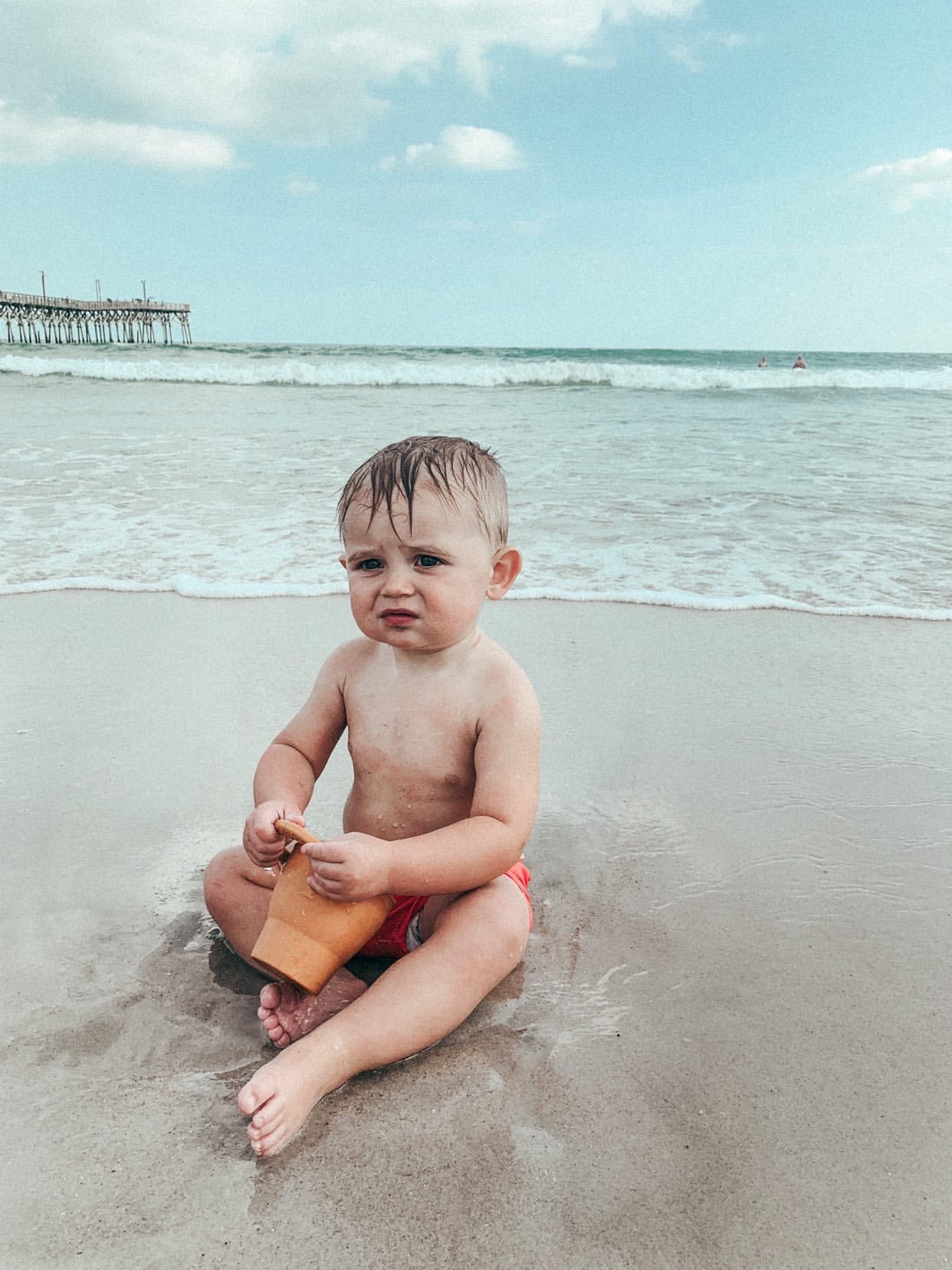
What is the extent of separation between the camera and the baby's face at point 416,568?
1.68 metres

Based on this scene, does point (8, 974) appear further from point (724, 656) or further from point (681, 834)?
A: point (724, 656)

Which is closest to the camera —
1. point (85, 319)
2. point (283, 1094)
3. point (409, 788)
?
point (283, 1094)

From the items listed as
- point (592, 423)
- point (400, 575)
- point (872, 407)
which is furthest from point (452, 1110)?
point (872, 407)

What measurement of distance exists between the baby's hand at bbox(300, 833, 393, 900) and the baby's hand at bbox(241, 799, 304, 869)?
0.27ft

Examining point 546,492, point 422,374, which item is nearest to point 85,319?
point 422,374

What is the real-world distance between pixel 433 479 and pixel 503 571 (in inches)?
9.6

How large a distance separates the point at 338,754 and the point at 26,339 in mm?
41614

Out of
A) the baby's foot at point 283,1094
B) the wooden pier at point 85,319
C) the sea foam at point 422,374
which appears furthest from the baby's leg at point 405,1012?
the wooden pier at point 85,319

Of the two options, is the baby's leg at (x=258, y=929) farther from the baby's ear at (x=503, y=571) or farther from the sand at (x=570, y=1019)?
the baby's ear at (x=503, y=571)

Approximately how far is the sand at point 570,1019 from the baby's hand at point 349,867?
30cm

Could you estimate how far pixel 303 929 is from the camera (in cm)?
159

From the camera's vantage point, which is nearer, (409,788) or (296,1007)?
(296,1007)

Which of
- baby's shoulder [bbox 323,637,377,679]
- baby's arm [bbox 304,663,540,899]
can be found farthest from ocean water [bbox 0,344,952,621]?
baby's arm [bbox 304,663,540,899]

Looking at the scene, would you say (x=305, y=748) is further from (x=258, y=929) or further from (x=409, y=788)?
(x=258, y=929)
